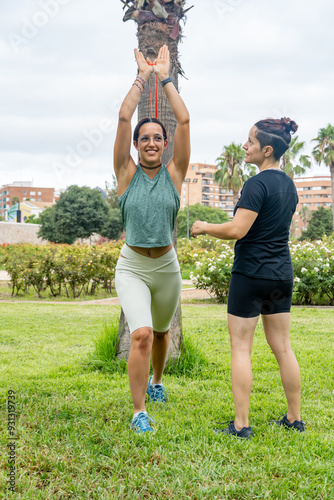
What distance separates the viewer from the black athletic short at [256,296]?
113 inches

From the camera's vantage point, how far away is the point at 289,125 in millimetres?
3004

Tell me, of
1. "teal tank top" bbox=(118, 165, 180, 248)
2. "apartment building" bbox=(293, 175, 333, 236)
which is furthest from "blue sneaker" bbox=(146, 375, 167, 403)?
"apartment building" bbox=(293, 175, 333, 236)

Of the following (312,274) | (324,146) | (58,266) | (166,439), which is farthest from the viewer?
(324,146)

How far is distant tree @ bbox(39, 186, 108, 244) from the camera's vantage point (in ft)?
165

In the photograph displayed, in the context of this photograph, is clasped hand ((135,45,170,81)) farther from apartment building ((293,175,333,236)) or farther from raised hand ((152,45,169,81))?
apartment building ((293,175,333,236))

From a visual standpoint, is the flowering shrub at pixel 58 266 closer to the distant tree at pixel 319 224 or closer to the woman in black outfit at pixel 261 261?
the woman in black outfit at pixel 261 261

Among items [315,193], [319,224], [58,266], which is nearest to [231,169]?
[319,224]

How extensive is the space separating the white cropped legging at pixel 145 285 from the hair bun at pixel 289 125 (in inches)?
41.1

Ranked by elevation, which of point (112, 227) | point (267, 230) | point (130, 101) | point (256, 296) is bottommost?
point (256, 296)

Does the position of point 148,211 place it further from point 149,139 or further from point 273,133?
point 273,133

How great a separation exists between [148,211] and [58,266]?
955 centimetres

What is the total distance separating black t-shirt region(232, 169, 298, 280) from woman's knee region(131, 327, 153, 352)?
647mm

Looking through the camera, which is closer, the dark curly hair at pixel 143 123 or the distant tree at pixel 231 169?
the dark curly hair at pixel 143 123

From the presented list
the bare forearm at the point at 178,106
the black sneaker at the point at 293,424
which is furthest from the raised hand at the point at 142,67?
the black sneaker at the point at 293,424
